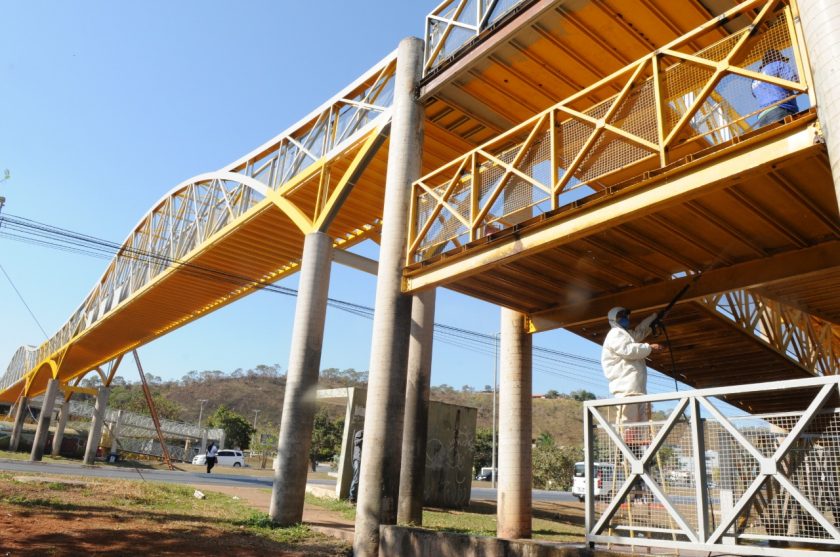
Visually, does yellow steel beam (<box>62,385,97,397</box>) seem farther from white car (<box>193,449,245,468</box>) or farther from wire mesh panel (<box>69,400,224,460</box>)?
white car (<box>193,449,245,468</box>)

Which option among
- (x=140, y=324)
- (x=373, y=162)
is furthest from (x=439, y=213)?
(x=140, y=324)

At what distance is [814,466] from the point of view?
393 centimetres

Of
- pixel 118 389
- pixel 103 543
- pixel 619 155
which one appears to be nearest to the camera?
pixel 619 155

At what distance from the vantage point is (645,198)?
19.1 ft

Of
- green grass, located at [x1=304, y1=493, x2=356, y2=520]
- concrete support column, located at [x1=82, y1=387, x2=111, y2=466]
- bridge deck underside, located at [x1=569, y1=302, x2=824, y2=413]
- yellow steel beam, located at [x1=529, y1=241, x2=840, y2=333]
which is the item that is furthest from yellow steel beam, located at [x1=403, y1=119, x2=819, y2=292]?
concrete support column, located at [x1=82, y1=387, x2=111, y2=466]

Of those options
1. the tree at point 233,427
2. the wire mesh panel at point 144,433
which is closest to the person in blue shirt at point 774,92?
the wire mesh panel at point 144,433

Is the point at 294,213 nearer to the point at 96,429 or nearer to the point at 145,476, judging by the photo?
the point at 145,476

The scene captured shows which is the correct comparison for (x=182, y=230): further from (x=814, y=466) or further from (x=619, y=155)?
(x=814, y=466)

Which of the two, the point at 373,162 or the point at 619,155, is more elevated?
the point at 373,162

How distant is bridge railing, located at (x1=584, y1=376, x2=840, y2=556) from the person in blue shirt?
2498 mm

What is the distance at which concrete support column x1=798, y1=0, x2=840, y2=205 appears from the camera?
4273 mm

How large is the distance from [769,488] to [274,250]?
16.1 metres

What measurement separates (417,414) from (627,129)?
7320mm

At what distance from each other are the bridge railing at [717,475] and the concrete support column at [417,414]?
631 centimetres
